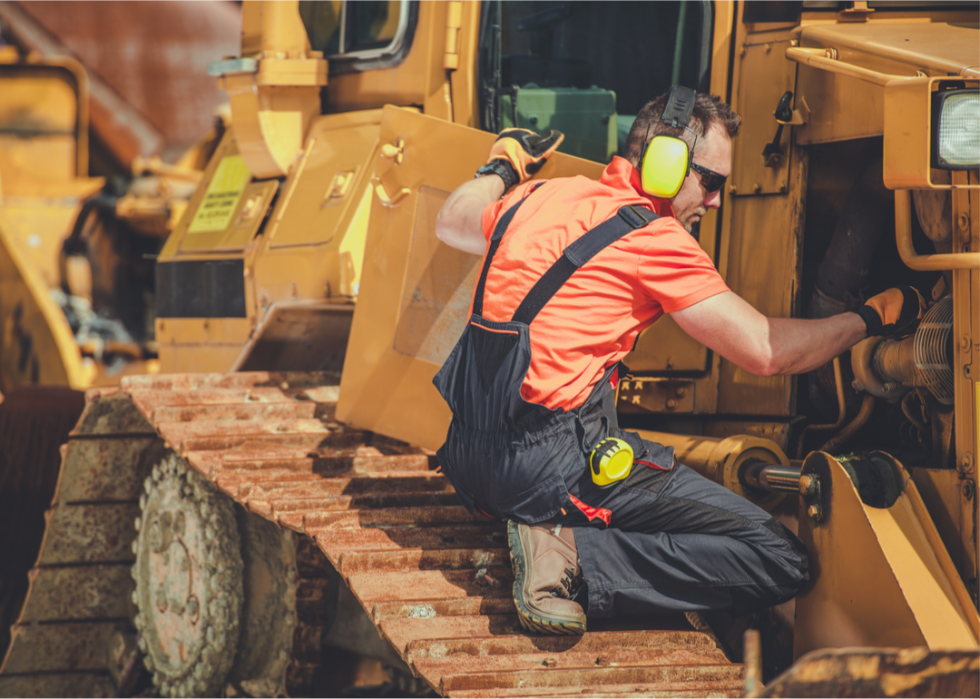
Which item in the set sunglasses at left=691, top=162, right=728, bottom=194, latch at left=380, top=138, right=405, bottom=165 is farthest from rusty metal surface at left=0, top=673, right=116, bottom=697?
sunglasses at left=691, top=162, right=728, bottom=194

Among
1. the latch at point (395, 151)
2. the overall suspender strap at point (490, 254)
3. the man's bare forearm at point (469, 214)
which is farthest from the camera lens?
the latch at point (395, 151)

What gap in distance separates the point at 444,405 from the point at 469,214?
2.36 feet

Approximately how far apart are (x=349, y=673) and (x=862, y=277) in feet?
7.57

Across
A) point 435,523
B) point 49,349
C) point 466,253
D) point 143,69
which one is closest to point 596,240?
point 466,253

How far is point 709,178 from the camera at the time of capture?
8.82 ft

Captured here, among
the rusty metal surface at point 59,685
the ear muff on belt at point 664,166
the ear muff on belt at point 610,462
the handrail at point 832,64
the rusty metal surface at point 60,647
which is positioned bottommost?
the rusty metal surface at point 59,685

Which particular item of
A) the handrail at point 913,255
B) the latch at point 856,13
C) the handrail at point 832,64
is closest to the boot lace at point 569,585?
the handrail at point 913,255

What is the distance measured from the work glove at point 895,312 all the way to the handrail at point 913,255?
0.68ft

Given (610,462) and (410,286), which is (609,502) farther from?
(410,286)

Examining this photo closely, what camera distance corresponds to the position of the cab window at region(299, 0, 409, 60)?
4086mm

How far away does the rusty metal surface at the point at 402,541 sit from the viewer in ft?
7.66

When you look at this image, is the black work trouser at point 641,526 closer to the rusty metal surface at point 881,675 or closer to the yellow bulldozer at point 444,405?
the yellow bulldozer at point 444,405

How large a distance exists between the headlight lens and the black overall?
26.0 inches

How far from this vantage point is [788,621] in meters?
2.77
